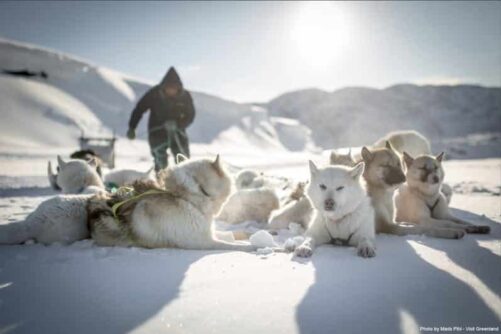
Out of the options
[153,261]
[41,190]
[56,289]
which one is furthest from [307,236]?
[41,190]

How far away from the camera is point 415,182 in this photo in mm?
4043

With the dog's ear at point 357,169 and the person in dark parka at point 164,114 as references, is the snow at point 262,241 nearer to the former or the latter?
the dog's ear at point 357,169

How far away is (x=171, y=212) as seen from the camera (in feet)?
9.62

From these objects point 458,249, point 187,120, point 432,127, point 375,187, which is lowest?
point 458,249

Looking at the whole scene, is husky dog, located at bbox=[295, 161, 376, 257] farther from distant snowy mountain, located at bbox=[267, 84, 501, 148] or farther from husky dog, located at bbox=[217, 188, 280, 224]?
distant snowy mountain, located at bbox=[267, 84, 501, 148]

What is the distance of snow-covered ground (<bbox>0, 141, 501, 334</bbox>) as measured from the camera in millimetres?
1644

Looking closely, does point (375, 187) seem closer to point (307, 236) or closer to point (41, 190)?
point (307, 236)

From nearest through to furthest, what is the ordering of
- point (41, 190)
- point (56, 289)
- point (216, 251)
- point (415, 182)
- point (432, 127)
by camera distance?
point (56, 289), point (216, 251), point (415, 182), point (41, 190), point (432, 127)

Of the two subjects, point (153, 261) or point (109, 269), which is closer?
point (109, 269)

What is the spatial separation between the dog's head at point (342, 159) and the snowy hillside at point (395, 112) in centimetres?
4587

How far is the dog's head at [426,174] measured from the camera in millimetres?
3891

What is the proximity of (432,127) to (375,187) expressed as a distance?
5943 cm

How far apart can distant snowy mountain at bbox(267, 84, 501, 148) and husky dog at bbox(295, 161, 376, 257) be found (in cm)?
4618

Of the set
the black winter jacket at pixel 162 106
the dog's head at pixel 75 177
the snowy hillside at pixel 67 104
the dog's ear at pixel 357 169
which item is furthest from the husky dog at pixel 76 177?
the snowy hillside at pixel 67 104
